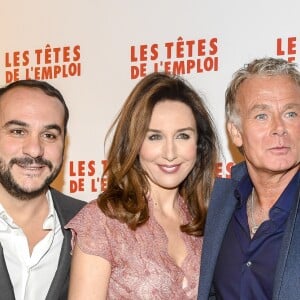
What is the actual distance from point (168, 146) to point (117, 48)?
1128mm

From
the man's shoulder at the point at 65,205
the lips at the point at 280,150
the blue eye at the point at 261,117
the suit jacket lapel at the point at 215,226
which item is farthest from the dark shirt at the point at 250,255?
the man's shoulder at the point at 65,205

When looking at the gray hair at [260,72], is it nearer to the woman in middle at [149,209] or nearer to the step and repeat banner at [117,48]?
the woman in middle at [149,209]

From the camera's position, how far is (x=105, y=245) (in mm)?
2443

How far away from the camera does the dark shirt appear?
7.47 ft

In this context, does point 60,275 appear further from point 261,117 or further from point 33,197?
point 261,117

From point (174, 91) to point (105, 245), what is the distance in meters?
0.64

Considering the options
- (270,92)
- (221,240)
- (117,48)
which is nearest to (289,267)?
(221,240)

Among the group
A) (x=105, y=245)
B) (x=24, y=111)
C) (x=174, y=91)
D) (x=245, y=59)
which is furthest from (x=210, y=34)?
(x=105, y=245)

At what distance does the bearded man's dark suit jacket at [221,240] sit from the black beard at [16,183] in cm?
69

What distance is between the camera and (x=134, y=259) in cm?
247

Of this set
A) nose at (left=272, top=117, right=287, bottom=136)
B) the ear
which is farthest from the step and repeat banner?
nose at (left=272, top=117, right=287, bottom=136)

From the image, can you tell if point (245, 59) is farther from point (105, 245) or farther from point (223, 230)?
point (105, 245)

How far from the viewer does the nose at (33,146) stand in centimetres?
280

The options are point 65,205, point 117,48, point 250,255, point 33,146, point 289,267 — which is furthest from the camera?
point 117,48
